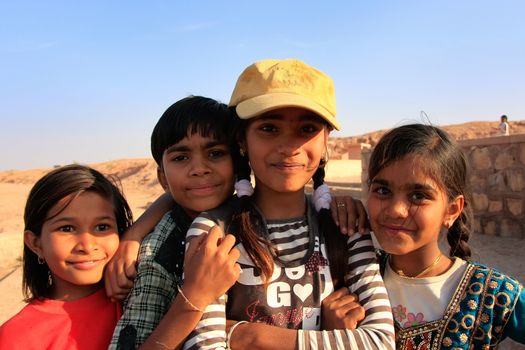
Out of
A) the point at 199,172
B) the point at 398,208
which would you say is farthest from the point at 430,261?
the point at 199,172

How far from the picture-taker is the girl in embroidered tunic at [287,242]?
137 cm

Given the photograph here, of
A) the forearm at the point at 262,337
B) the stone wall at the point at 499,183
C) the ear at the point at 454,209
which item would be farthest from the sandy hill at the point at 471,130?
the forearm at the point at 262,337

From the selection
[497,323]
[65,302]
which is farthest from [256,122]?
[497,323]

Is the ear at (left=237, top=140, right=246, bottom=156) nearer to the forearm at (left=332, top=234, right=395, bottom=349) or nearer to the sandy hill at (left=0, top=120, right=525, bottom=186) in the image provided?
the forearm at (left=332, top=234, right=395, bottom=349)

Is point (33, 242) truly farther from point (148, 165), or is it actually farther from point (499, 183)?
point (148, 165)

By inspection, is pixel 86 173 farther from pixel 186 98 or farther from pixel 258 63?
pixel 258 63

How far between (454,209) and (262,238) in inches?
34.6

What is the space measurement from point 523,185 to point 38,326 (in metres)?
6.68

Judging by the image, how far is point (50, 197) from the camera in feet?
5.59

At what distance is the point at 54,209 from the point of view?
1703 mm

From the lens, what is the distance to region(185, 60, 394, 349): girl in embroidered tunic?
1.37 metres

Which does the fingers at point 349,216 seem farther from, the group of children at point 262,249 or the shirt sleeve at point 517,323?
the shirt sleeve at point 517,323

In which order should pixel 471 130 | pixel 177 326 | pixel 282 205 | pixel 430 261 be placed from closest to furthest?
1. pixel 177 326
2. pixel 282 205
3. pixel 430 261
4. pixel 471 130

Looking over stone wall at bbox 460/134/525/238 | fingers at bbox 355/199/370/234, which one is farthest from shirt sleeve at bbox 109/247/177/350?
stone wall at bbox 460/134/525/238
